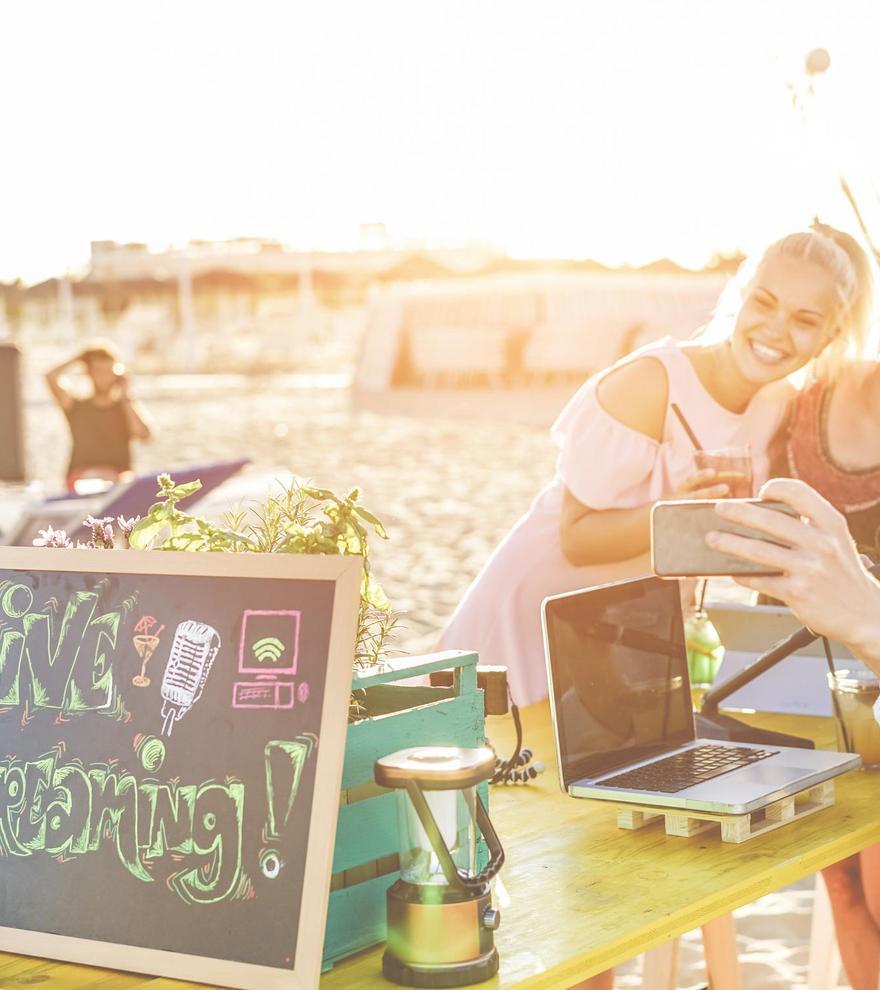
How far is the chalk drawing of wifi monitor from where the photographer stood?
135 centimetres

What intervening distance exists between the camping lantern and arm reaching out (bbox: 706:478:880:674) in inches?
14.9

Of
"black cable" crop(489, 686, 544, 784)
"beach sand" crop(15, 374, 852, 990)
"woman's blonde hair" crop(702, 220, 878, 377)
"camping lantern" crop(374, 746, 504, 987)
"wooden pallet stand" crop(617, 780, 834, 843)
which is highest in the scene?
"woman's blonde hair" crop(702, 220, 878, 377)

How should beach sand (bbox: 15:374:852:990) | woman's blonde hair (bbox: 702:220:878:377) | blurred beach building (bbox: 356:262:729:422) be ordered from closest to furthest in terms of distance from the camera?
woman's blonde hair (bbox: 702:220:878:377), beach sand (bbox: 15:374:852:990), blurred beach building (bbox: 356:262:729:422)

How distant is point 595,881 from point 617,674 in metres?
0.41

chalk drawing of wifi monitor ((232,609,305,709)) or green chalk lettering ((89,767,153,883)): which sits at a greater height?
chalk drawing of wifi monitor ((232,609,305,709))

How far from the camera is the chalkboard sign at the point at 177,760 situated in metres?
1.32

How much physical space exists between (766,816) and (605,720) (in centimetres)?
26

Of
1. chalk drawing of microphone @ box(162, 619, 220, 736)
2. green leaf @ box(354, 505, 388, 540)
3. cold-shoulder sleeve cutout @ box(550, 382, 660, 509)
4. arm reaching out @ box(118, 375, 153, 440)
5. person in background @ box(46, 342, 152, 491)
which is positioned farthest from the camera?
arm reaching out @ box(118, 375, 153, 440)

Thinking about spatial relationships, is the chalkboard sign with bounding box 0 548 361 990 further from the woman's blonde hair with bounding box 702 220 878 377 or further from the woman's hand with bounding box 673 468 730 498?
the woman's blonde hair with bounding box 702 220 878 377

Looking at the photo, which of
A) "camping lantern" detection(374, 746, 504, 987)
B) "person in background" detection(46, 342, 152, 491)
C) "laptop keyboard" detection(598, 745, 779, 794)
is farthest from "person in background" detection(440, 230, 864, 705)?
"person in background" detection(46, 342, 152, 491)

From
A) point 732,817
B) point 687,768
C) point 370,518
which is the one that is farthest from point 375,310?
point 370,518

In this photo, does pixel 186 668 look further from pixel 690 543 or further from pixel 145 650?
pixel 690 543

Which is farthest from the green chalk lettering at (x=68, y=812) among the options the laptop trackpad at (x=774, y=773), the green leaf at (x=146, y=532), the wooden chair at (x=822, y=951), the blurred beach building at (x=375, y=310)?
the blurred beach building at (x=375, y=310)

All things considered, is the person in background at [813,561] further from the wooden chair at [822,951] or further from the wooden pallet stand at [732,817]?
the wooden chair at [822,951]
